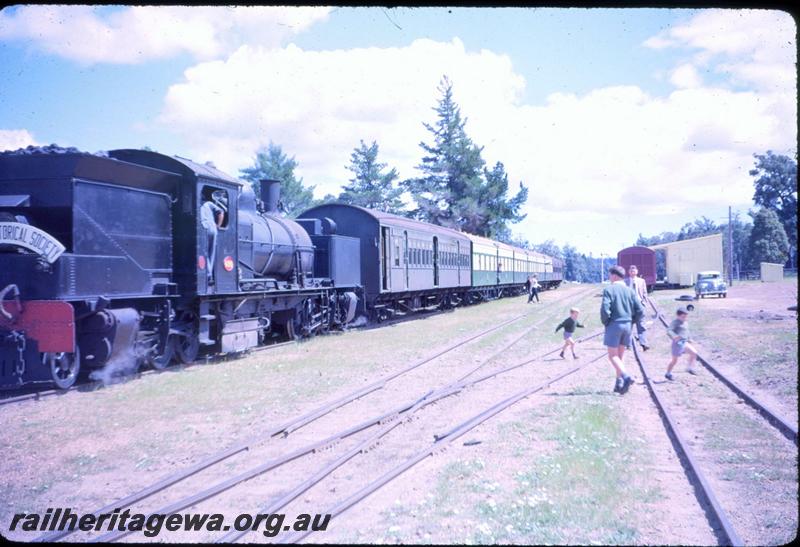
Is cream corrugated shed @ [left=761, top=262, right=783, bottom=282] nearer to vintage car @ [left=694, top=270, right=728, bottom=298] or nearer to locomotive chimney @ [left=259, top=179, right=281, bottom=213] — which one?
vintage car @ [left=694, top=270, right=728, bottom=298]

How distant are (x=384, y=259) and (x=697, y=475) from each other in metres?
15.9

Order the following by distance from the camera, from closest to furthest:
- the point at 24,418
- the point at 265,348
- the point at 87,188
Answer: the point at 24,418, the point at 87,188, the point at 265,348

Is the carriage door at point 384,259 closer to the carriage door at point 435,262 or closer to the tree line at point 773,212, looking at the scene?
the carriage door at point 435,262

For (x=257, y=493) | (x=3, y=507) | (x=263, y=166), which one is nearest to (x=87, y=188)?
(x=3, y=507)

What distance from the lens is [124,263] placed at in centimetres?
1014

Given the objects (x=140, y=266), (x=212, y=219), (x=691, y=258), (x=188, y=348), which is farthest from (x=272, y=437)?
(x=691, y=258)

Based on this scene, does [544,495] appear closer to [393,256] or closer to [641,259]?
[393,256]

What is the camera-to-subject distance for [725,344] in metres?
15.2

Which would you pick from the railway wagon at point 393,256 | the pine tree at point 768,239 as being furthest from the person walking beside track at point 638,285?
the pine tree at point 768,239

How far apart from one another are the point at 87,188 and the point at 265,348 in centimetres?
673

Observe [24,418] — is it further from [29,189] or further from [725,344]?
[725,344]

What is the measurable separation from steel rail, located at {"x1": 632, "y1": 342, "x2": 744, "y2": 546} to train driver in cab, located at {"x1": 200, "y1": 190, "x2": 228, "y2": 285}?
8472mm

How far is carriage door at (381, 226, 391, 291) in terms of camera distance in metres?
20.8

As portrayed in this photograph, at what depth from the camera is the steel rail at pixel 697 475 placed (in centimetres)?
430
